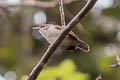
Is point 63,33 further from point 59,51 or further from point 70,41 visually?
point 59,51

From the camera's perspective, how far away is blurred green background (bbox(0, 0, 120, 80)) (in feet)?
16.1

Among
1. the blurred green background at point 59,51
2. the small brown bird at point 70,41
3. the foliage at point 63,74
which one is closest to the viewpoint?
the small brown bird at point 70,41

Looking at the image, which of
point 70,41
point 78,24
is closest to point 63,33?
point 70,41

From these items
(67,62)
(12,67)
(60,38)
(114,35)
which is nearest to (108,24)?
(114,35)

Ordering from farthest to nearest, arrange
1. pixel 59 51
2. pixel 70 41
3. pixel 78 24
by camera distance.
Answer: pixel 59 51 → pixel 78 24 → pixel 70 41

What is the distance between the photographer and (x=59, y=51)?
543 centimetres

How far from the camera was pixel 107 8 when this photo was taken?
541 cm

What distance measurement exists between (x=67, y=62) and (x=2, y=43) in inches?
94.6

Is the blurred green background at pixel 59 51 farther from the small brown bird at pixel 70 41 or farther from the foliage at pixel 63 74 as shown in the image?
the small brown bird at pixel 70 41

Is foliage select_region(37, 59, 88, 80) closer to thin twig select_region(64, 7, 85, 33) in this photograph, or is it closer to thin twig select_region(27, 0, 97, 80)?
thin twig select_region(64, 7, 85, 33)

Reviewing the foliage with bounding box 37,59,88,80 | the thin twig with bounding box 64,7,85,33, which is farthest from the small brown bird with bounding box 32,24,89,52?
the thin twig with bounding box 64,7,85,33

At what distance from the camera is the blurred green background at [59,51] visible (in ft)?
16.1

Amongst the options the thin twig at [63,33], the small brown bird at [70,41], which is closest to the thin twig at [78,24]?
the small brown bird at [70,41]

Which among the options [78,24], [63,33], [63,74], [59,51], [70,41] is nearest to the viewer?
[63,33]
